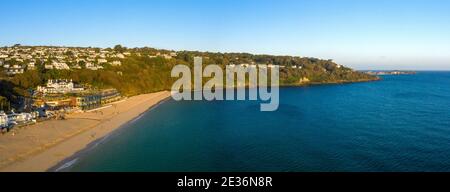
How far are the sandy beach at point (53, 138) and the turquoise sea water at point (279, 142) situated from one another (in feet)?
4.09

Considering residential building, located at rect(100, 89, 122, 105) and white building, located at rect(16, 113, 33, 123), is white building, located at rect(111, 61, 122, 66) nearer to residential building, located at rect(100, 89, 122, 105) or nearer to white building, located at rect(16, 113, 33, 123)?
residential building, located at rect(100, 89, 122, 105)

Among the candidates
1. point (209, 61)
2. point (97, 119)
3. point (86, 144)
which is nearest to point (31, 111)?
point (97, 119)

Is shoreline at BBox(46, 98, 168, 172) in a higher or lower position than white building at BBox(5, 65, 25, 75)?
lower

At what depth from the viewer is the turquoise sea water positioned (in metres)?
20.8

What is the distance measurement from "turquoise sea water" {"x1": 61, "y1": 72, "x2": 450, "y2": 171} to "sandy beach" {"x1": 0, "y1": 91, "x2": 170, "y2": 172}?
1.25 m

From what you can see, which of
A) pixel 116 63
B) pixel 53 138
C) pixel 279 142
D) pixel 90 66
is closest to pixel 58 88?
pixel 90 66

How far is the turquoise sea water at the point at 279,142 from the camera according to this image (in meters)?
20.8

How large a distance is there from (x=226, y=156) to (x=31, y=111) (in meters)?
21.0

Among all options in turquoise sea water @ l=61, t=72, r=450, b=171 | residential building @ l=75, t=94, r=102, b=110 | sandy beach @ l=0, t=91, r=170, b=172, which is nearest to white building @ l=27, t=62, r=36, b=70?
residential building @ l=75, t=94, r=102, b=110

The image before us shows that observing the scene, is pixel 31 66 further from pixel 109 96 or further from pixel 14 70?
pixel 109 96

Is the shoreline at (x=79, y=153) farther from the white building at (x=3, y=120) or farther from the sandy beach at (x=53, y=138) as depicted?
the white building at (x=3, y=120)

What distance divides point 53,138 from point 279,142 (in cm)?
1576

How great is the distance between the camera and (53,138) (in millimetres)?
26078

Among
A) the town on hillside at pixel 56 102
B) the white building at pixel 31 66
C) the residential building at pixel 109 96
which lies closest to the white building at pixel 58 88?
the town on hillside at pixel 56 102
